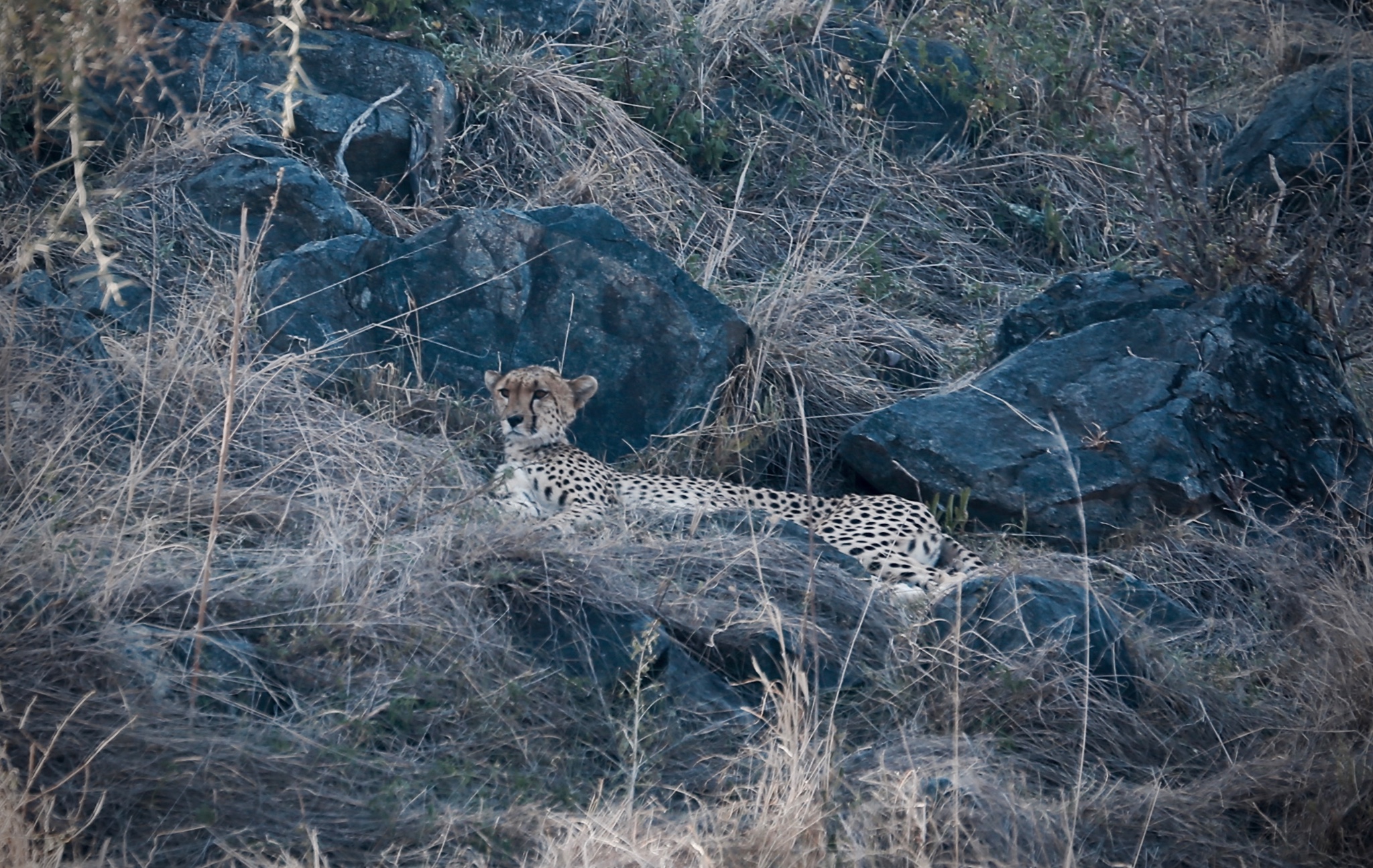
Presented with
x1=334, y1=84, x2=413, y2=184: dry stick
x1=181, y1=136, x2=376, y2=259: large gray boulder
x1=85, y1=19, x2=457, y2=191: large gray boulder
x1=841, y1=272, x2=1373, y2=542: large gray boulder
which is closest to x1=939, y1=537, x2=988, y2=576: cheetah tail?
x1=841, y1=272, x2=1373, y2=542: large gray boulder

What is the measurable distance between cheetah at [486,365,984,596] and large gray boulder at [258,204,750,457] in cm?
17

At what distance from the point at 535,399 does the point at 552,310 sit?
518 millimetres

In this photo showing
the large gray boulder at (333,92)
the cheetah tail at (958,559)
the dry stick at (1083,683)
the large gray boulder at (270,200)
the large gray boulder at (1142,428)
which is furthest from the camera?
the large gray boulder at (333,92)

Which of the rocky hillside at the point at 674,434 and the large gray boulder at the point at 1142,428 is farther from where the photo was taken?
the large gray boulder at the point at 1142,428

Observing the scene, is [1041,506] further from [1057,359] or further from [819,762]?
[819,762]

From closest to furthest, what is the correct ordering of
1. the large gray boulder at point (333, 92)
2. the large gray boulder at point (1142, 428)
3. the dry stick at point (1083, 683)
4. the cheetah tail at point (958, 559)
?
the dry stick at point (1083, 683)
the cheetah tail at point (958, 559)
the large gray boulder at point (1142, 428)
the large gray boulder at point (333, 92)

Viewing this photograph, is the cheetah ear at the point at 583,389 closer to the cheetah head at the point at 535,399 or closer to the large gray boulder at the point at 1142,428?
the cheetah head at the point at 535,399

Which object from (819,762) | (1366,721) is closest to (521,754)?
(819,762)

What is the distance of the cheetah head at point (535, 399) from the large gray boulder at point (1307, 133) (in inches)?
160

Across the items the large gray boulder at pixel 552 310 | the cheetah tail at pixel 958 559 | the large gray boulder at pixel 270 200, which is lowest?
the cheetah tail at pixel 958 559

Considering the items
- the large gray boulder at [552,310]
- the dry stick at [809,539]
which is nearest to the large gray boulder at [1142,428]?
the dry stick at [809,539]

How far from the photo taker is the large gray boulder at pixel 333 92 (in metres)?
6.16

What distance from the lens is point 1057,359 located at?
545cm

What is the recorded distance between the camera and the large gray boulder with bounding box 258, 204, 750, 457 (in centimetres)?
541
